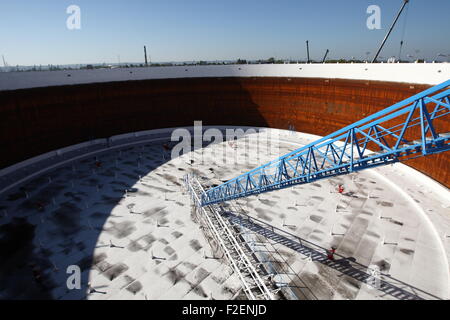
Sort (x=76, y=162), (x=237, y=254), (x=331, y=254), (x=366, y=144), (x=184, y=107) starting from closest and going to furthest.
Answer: (x=366, y=144)
(x=331, y=254)
(x=237, y=254)
(x=76, y=162)
(x=184, y=107)

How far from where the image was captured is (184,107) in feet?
140

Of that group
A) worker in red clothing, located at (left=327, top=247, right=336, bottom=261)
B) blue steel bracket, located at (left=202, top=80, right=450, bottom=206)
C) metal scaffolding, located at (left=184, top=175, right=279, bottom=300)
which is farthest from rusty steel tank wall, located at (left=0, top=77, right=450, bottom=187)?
metal scaffolding, located at (left=184, top=175, right=279, bottom=300)

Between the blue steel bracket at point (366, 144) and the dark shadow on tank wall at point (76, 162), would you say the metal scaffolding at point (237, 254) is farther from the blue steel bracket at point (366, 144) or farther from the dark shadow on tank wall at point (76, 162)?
the dark shadow on tank wall at point (76, 162)

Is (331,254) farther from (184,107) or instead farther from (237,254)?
(184,107)

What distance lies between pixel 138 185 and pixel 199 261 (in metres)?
12.5

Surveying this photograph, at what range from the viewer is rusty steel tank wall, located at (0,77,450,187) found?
28375mm

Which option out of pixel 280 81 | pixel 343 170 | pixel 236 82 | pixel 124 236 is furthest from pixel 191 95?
pixel 343 170

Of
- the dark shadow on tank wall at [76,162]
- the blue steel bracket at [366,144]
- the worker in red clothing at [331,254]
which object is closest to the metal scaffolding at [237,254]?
the blue steel bracket at [366,144]

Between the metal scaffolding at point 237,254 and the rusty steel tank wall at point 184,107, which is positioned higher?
the rusty steel tank wall at point 184,107

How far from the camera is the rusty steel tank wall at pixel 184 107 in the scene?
28.4 meters

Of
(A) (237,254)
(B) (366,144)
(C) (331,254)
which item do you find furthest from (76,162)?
(B) (366,144)

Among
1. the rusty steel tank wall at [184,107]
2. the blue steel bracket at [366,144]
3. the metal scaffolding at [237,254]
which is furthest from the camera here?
the rusty steel tank wall at [184,107]

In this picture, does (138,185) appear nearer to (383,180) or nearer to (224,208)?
(224,208)

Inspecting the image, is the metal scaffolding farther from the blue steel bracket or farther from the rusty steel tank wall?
the rusty steel tank wall
